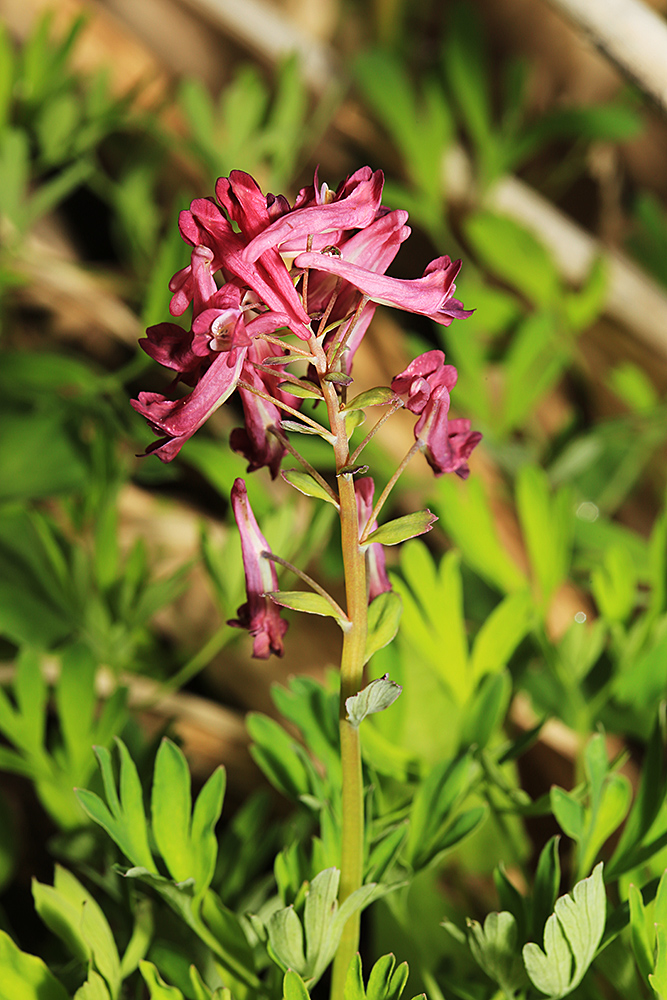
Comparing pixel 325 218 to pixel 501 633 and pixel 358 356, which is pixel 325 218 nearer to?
pixel 501 633

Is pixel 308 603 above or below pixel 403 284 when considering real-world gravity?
below

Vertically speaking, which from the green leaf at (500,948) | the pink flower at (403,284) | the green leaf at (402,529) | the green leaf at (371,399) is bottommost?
the green leaf at (500,948)

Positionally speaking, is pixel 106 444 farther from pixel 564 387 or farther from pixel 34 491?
pixel 564 387

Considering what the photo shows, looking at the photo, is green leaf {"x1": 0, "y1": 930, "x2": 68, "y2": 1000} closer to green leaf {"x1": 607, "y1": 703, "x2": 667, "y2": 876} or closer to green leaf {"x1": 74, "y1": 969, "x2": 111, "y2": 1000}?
green leaf {"x1": 74, "y1": 969, "x2": 111, "y2": 1000}

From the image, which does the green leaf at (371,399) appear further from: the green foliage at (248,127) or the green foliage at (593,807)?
the green foliage at (248,127)

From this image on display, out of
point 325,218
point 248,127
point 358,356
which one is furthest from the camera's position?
point 358,356

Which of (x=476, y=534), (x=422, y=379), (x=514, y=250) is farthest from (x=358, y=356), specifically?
(x=422, y=379)

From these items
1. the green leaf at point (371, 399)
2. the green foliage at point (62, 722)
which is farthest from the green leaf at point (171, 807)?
the green leaf at point (371, 399)
